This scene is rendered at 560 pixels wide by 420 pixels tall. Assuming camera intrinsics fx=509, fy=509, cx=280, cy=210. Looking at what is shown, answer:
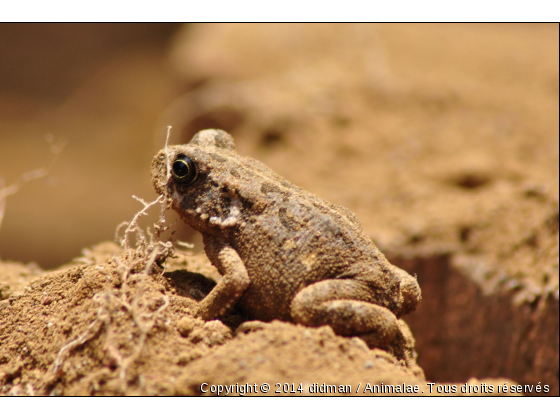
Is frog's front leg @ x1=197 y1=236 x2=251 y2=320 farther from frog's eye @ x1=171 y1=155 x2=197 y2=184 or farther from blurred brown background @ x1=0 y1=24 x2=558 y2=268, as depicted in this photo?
blurred brown background @ x1=0 y1=24 x2=558 y2=268

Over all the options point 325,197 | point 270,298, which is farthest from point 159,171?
point 325,197

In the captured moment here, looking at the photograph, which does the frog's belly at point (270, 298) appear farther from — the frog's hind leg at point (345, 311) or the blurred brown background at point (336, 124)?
the blurred brown background at point (336, 124)

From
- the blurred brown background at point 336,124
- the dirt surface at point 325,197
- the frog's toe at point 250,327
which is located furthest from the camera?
the blurred brown background at point 336,124

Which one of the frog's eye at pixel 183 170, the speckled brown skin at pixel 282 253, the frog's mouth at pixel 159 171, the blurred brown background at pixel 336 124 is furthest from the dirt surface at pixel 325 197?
the frog's eye at pixel 183 170

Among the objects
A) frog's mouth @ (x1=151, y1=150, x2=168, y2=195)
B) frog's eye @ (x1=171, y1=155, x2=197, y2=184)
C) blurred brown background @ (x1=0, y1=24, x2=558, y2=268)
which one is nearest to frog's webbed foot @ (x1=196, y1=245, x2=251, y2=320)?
frog's eye @ (x1=171, y1=155, x2=197, y2=184)

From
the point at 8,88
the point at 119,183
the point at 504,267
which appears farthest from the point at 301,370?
the point at 8,88

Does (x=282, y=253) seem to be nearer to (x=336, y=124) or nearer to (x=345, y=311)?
(x=345, y=311)
